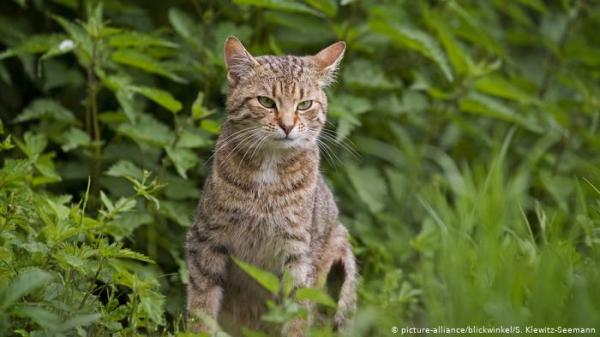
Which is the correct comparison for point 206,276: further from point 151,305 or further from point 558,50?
point 558,50

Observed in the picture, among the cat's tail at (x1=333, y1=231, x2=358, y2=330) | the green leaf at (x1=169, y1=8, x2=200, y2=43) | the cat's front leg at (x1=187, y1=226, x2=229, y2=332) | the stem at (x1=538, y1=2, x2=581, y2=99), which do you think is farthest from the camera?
the stem at (x1=538, y1=2, x2=581, y2=99)

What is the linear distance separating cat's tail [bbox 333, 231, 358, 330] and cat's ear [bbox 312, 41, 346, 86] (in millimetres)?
924

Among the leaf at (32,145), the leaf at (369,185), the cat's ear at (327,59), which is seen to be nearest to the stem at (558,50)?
the leaf at (369,185)

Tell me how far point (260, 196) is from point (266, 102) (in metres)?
0.48

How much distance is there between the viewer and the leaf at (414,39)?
555cm

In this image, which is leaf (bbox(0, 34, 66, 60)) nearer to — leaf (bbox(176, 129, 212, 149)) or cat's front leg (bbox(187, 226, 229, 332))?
leaf (bbox(176, 129, 212, 149))

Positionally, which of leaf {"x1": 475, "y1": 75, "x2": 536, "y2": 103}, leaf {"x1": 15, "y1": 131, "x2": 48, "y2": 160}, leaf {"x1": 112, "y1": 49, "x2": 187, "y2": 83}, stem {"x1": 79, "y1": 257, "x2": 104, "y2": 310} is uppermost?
leaf {"x1": 112, "y1": 49, "x2": 187, "y2": 83}

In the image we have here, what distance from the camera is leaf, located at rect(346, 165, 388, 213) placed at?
5929mm

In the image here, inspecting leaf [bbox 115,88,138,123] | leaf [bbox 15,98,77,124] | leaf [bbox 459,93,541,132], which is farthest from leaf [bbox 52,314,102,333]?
leaf [bbox 459,93,541,132]

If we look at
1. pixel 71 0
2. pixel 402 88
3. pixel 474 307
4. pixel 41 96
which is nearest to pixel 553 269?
pixel 474 307

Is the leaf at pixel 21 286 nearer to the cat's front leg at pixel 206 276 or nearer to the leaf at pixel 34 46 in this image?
the cat's front leg at pixel 206 276

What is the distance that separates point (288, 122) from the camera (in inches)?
169

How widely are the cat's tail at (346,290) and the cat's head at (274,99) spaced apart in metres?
0.69

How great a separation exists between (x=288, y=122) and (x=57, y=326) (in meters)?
1.53
